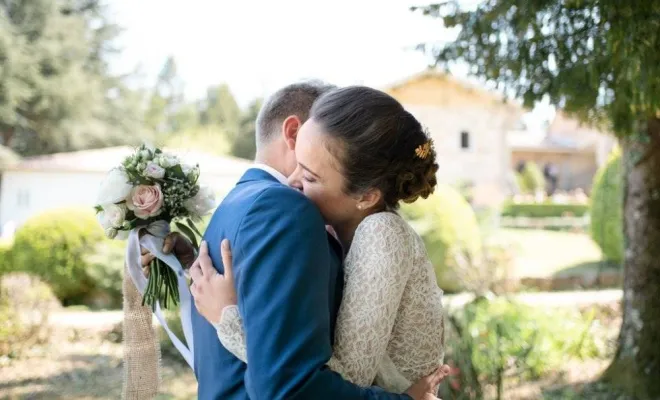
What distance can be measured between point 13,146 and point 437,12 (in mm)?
31522

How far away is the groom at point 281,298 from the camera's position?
1.62 meters

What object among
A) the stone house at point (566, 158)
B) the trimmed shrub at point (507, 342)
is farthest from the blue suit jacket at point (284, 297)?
the stone house at point (566, 158)

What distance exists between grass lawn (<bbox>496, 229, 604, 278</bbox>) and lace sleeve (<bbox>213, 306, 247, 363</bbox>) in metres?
10.8

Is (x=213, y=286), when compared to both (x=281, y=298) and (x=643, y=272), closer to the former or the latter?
(x=281, y=298)

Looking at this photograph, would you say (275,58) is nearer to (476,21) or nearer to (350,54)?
(350,54)

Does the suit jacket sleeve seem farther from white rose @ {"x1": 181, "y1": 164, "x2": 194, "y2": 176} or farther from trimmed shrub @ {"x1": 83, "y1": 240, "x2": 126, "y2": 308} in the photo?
trimmed shrub @ {"x1": 83, "y1": 240, "x2": 126, "y2": 308}

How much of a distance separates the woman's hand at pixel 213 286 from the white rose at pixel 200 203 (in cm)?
65

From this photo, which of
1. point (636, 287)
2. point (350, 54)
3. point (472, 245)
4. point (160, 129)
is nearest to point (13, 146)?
point (350, 54)

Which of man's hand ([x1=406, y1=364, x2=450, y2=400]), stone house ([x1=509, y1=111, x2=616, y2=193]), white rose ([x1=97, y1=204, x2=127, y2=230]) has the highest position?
white rose ([x1=97, y1=204, x2=127, y2=230])

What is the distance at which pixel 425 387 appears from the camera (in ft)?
6.57

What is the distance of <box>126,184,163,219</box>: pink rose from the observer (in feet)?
8.17

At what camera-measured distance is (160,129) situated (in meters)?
50.8

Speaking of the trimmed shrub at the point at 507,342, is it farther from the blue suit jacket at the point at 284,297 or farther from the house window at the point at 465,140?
the house window at the point at 465,140

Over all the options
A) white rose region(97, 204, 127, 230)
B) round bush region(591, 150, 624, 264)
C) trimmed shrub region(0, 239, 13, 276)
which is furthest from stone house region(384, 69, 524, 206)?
white rose region(97, 204, 127, 230)
